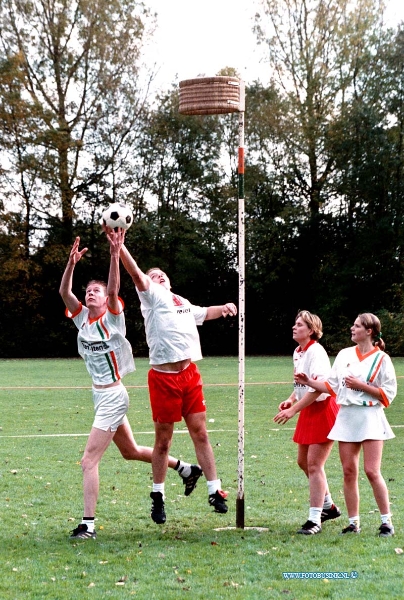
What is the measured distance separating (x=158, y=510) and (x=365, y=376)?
1977mm

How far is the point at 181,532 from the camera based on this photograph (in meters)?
6.61

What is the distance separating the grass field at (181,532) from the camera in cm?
505

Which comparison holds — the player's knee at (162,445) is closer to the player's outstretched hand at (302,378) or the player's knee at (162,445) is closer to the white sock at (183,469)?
the white sock at (183,469)

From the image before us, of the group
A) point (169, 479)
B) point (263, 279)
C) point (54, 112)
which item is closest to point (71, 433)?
point (169, 479)

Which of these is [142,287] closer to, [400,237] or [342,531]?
[342,531]

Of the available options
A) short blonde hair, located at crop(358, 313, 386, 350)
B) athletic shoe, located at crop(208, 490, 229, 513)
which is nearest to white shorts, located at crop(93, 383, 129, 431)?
athletic shoe, located at crop(208, 490, 229, 513)

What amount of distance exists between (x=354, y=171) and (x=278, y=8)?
30.4 ft

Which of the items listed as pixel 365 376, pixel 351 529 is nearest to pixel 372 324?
pixel 365 376

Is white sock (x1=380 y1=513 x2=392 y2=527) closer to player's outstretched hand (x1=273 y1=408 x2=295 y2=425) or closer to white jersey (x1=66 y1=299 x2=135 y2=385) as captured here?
player's outstretched hand (x1=273 y1=408 x2=295 y2=425)

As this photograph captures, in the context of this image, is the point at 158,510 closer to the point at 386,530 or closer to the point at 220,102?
the point at 386,530

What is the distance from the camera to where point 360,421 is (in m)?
6.32

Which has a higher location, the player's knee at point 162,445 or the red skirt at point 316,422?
the red skirt at point 316,422

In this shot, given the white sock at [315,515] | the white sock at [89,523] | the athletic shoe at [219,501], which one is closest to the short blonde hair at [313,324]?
the white sock at [315,515]

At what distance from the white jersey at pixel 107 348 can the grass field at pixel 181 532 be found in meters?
1.23
